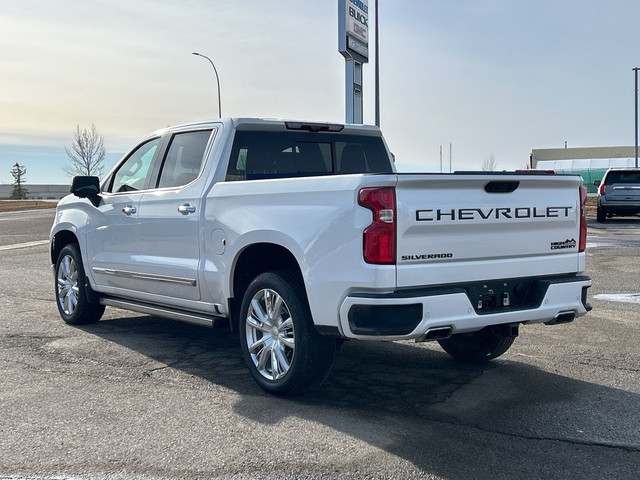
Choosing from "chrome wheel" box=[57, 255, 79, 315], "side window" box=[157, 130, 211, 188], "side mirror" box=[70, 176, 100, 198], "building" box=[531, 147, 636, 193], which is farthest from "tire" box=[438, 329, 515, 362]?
"building" box=[531, 147, 636, 193]

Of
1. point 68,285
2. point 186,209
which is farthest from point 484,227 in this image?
point 68,285

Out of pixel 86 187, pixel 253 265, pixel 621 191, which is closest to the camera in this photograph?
pixel 253 265

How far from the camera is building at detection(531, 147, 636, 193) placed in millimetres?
81375

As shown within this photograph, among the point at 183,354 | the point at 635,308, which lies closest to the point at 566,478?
the point at 183,354

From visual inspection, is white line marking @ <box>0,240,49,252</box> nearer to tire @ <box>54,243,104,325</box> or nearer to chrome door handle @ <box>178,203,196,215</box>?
tire @ <box>54,243,104,325</box>

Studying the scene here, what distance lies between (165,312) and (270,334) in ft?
4.77

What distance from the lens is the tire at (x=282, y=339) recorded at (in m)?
5.01

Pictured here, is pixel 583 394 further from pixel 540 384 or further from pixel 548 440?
pixel 548 440

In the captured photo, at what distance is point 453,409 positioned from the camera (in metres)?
4.96

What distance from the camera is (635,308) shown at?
28.2ft

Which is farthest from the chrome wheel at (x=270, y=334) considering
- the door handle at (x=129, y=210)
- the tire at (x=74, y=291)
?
the tire at (x=74, y=291)

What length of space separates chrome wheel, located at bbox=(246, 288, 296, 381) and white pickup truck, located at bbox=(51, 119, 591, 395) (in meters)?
0.01

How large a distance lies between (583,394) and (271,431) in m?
2.22

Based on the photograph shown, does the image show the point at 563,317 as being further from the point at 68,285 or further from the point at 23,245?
the point at 23,245
